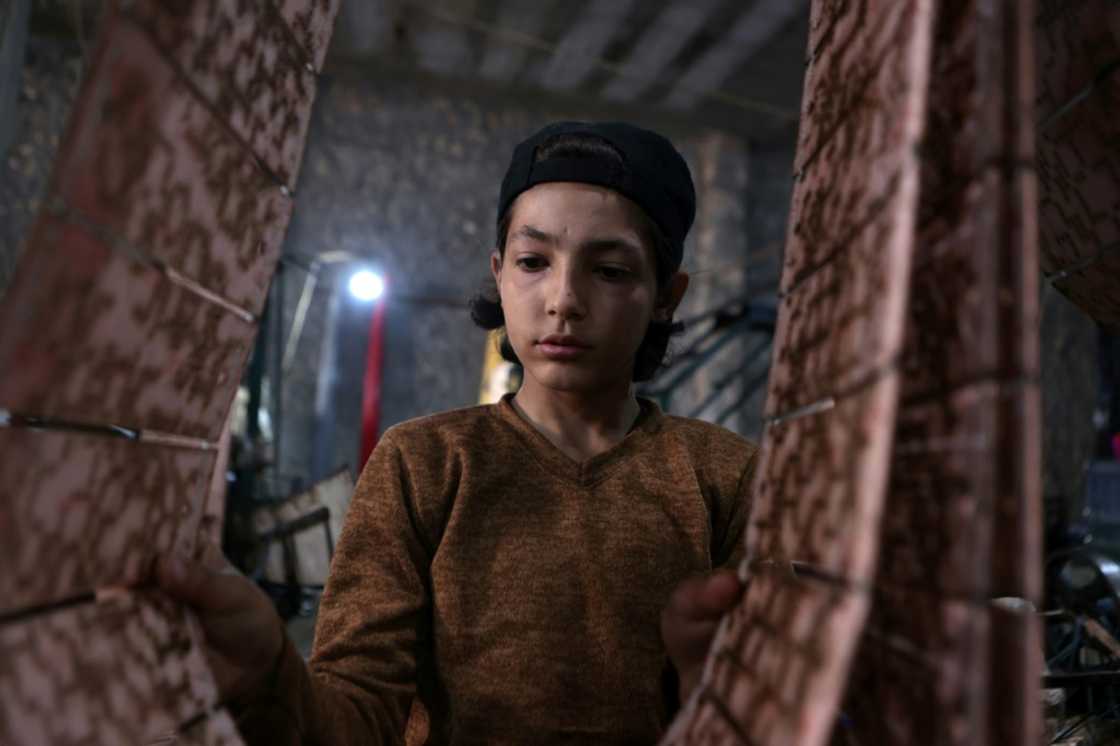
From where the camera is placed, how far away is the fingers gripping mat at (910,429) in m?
0.37

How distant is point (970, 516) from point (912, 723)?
119 millimetres

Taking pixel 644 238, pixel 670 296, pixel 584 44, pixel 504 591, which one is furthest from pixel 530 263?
pixel 584 44

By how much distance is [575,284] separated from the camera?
37.7 inches

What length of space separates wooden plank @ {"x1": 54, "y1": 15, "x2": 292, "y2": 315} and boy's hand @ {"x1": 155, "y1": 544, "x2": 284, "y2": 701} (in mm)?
174

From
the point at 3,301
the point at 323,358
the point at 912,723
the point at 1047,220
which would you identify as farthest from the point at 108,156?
the point at 323,358

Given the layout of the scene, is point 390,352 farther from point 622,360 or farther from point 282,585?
point 622,360

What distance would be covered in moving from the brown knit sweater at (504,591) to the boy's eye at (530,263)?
0.21m

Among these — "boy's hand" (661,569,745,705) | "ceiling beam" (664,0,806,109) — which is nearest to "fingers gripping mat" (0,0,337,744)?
"boy's hand" (661,569,745,705)

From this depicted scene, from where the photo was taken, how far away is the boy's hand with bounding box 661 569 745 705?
55 centimetres

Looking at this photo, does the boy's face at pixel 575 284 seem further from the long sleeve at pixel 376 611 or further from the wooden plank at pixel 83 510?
the wooden plank at pixel 83 510

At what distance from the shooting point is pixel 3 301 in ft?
1.24

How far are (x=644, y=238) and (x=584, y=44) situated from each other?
14.5ft

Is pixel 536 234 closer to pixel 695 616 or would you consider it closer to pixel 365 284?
pixel 695 616

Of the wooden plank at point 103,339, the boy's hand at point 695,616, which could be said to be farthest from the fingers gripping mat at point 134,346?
the boy's hand at point 695,616
